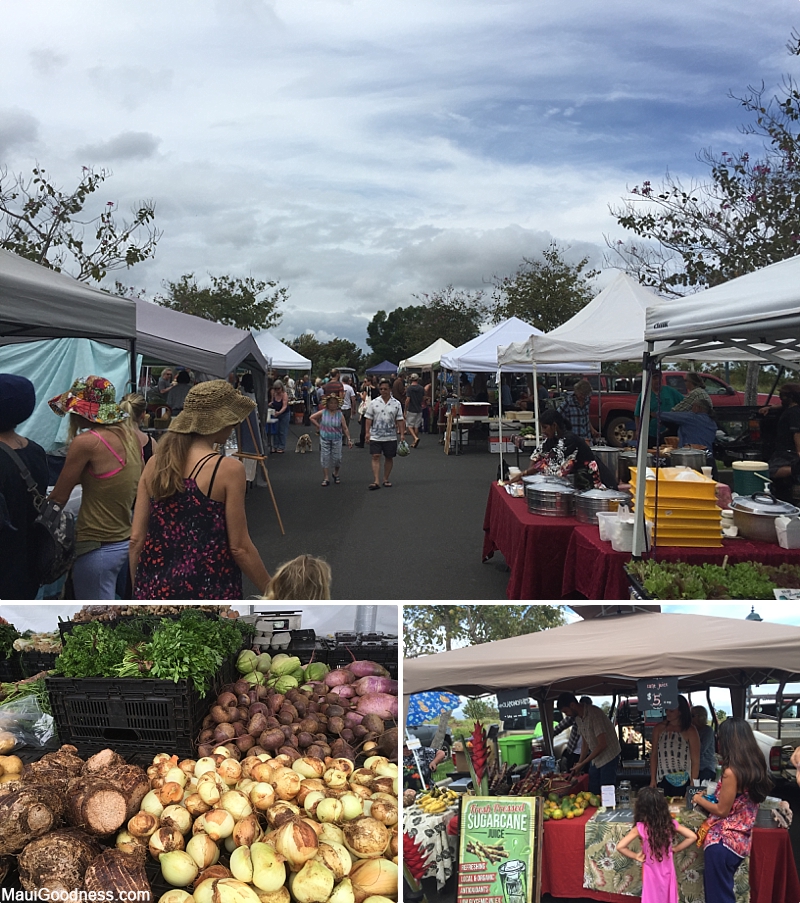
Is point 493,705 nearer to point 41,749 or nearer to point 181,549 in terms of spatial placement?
point 181,549

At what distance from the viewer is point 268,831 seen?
6.84ft

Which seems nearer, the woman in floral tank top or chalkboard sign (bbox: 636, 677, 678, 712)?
the woman in floral tank top

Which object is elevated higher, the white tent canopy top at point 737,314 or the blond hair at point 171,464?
the white tent canopy top at point 737,314

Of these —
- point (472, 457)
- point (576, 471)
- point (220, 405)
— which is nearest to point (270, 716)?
point (220, 405)

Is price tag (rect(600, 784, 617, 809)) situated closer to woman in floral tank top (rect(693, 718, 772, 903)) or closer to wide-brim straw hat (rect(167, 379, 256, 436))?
woman in floral tank top (rect(693, 718, 772, 903))

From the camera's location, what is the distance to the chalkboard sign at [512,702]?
3645 millimetres

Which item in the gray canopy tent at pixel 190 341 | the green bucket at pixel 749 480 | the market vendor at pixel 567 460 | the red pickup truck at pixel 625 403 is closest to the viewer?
the market vendor at pixel 567 460

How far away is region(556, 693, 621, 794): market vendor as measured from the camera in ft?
14.7

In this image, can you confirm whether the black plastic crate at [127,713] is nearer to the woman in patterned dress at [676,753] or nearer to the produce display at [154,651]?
the produce display at [154,651]

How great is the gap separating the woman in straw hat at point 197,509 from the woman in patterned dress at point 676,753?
1.89m

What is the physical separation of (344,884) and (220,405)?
1.99m

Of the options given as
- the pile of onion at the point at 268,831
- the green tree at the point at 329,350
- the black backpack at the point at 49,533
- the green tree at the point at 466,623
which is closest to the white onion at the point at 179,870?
the pile of onion at the point at 268,831

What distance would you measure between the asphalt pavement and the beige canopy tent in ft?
9.82

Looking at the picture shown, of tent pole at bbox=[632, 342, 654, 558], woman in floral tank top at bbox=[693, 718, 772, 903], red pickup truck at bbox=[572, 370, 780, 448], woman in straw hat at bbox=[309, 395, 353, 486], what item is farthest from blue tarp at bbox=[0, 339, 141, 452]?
red pickup truck at bbox=[572, 370, 780, 448]
